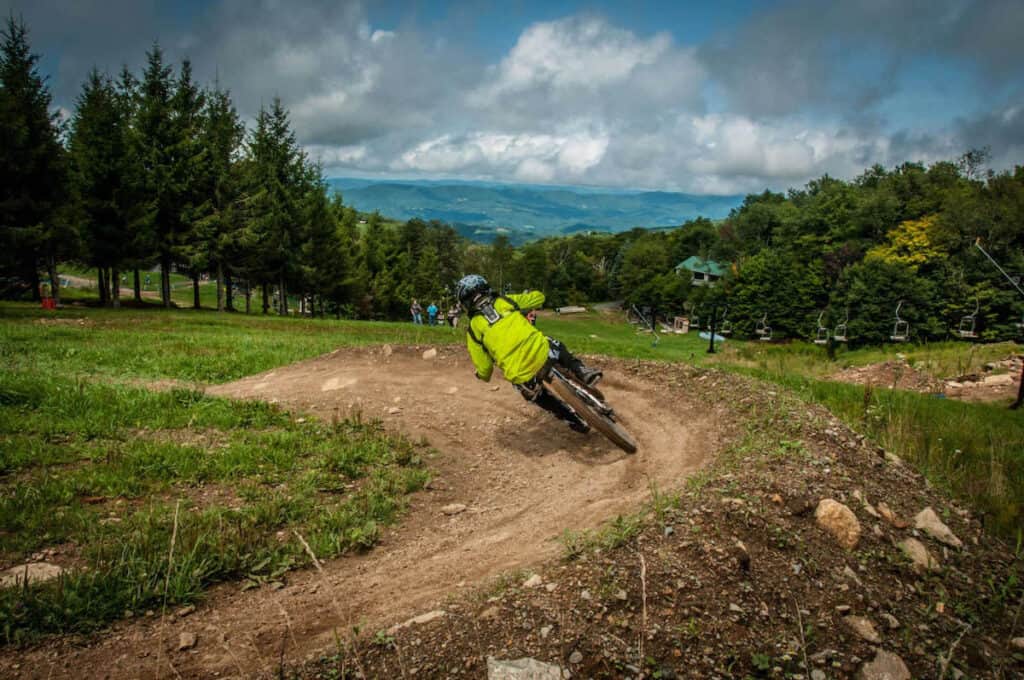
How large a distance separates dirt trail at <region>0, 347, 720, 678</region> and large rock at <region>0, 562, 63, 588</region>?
1044 millimetres

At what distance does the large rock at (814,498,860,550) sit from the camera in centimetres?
552

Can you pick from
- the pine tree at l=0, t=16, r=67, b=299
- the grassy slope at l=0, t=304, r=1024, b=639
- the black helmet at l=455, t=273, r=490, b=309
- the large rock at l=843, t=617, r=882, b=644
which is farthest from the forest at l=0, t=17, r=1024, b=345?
the large rock at l=843, t=617, r=882, b=644

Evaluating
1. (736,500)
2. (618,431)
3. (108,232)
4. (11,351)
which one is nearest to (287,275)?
(108,232)

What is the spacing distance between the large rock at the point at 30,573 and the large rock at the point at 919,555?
798cm

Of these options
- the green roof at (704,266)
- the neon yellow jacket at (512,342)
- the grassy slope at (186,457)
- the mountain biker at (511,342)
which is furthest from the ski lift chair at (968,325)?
the green roof at (704,266)

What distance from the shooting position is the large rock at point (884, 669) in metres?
3.94

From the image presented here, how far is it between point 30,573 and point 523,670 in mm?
4497

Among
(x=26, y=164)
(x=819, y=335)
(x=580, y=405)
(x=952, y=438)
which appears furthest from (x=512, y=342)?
(x=819, y=335)

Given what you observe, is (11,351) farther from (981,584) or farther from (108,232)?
(108,232)

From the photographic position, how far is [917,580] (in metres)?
5.25

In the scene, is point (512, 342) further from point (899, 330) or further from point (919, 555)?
point (899, 330)

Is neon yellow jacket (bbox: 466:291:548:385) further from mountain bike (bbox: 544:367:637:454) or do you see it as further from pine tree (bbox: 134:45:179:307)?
pine tree (bbox: 134:45:179:307)

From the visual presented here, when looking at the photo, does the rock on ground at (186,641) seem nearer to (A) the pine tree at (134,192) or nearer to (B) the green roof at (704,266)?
(A) the pine tree at (134,192)

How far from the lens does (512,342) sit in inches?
311
